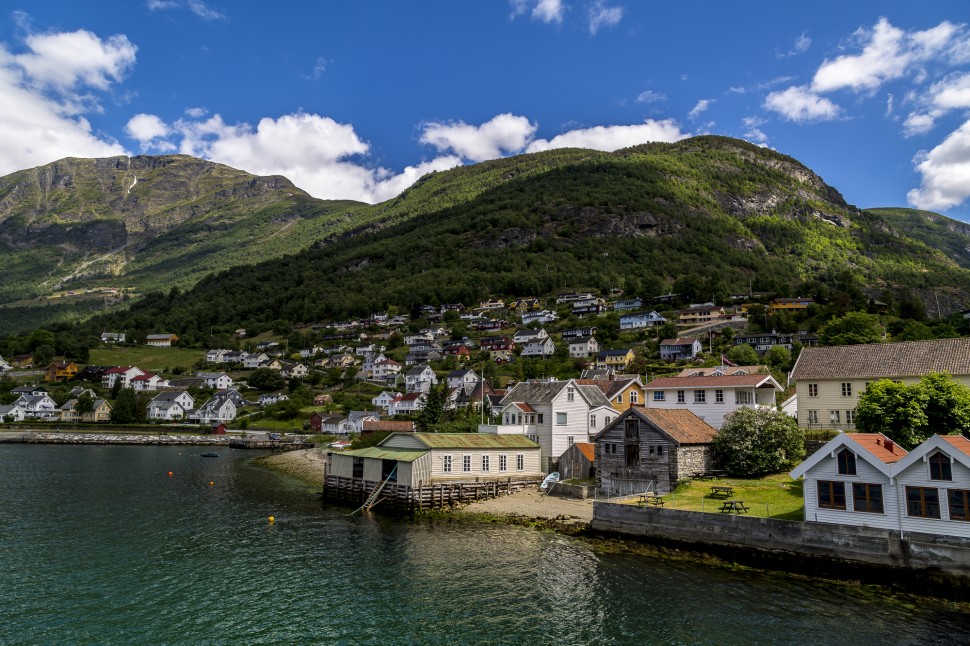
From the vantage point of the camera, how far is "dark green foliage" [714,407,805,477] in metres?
44.0

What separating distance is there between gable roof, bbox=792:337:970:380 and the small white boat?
78.1 ft

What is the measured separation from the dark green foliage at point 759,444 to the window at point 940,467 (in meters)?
16.6

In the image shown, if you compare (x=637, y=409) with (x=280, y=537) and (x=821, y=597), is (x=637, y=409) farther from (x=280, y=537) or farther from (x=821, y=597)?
(x=280, y=537)

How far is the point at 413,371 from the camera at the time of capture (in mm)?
150750

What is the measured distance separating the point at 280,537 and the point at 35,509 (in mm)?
23742

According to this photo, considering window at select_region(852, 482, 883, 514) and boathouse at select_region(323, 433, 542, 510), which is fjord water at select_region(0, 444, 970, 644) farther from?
boathouse at select_region(323, 433, 542, 510)

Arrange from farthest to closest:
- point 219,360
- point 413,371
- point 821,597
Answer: point 219,360
point 413,371
point 821,597

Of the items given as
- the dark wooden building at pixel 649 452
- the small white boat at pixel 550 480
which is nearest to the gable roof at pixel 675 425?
the dark wooden building at pixel 649 452

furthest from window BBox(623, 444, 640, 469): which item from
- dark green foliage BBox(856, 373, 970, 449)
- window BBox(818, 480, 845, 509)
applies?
window BBox(818, 480, 845, 509)

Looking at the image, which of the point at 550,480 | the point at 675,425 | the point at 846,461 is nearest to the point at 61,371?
the point at 550,480

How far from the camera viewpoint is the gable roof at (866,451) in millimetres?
28875

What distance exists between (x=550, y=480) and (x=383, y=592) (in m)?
27.3

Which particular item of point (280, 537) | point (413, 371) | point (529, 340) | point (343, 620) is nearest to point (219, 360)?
point (413, 371)

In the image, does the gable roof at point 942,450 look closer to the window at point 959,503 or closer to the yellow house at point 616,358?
the window at point 959,503
